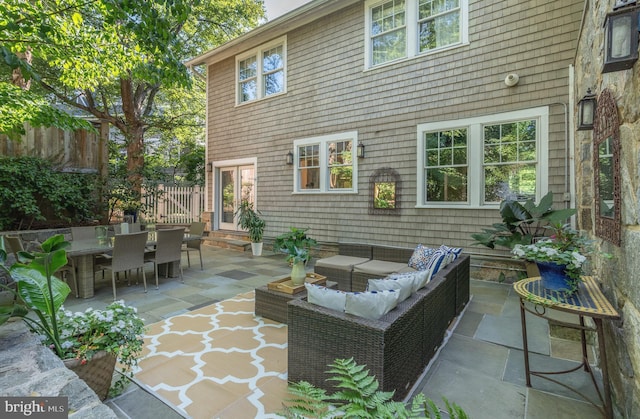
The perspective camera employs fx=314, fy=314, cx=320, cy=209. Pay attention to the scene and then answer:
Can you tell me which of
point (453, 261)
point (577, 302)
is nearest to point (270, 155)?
point (453, 261)

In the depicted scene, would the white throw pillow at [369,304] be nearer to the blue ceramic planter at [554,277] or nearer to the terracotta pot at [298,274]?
the blue ceramic planter at [554,277]

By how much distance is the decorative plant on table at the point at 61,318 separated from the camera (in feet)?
6.21

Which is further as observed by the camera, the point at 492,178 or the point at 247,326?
the point at 492,178

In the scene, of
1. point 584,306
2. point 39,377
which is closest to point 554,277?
point 584,306

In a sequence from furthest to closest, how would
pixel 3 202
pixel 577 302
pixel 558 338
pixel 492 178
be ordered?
pixel 3 202 → pixel 492 178 → pixel 558 338 → pixel 577 302

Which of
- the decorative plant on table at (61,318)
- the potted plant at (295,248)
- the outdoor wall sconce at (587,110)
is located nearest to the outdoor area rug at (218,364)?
the decorative plant on table at (61,318)

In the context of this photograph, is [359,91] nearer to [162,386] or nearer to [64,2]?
[64,2]

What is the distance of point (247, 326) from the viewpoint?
135 inches

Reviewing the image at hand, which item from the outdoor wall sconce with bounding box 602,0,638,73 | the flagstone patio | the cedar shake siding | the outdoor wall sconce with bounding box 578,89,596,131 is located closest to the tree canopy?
the cedar shake siding

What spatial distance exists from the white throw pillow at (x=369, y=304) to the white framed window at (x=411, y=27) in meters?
5.30

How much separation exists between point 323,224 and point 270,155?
2449 millimetres

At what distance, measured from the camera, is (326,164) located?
721cm

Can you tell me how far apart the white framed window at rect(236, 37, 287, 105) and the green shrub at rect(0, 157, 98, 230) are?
14.7 ft

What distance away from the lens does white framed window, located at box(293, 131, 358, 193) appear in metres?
6.86
